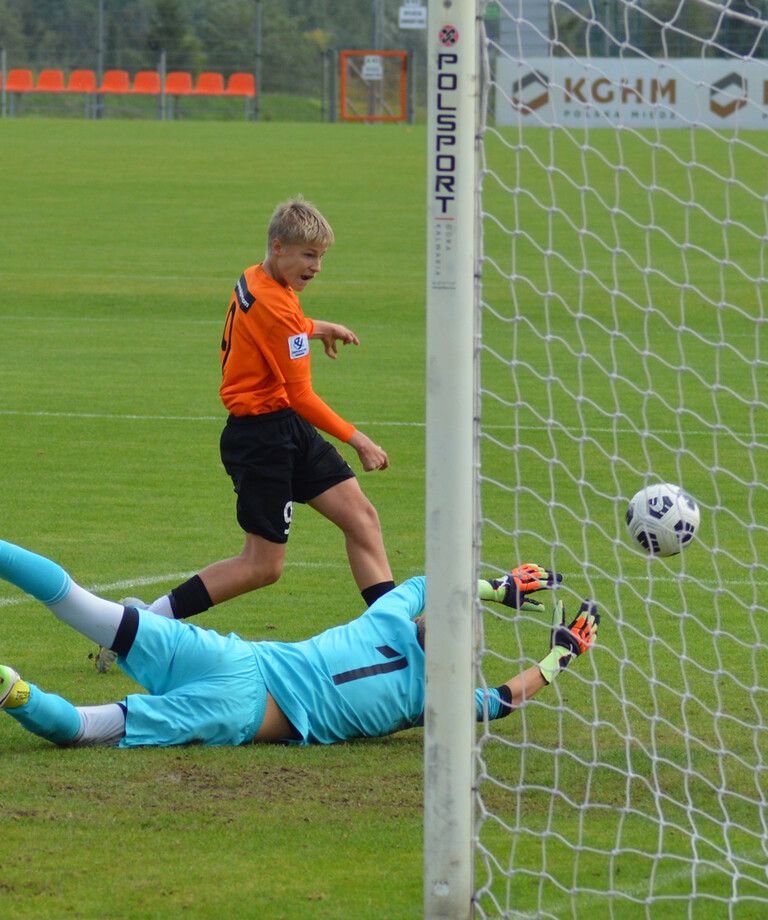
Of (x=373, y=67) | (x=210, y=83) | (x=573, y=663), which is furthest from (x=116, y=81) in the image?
(x=573, y=663)

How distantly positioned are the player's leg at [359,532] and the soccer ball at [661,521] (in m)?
1.10

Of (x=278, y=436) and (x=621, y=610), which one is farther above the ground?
(x=278, y=436)

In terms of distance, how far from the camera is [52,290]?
61.6 ft

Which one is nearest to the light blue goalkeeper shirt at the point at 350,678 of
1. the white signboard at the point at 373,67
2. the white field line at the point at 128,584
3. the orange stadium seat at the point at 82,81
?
the white field line at the point at 128,584

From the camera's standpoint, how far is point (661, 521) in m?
5.44

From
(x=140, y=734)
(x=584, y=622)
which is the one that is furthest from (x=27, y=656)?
(x=584, y=622)

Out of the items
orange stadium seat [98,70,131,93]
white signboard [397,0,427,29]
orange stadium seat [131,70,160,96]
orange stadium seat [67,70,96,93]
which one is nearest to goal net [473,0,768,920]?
white signboard [397,0,427,29]

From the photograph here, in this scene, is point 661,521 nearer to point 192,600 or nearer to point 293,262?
point 293,262

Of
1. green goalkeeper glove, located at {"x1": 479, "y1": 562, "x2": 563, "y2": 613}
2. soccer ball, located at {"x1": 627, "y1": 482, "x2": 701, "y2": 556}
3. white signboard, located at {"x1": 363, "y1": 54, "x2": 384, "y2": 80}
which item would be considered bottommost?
green goalkeeper glove, located at {"x1": 479, "y1": 562, "x2": 563, "y2": 613}

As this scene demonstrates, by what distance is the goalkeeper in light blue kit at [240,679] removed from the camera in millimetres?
4926

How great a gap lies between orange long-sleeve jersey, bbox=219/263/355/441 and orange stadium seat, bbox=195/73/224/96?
146 feet

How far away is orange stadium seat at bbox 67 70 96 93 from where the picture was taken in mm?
48375

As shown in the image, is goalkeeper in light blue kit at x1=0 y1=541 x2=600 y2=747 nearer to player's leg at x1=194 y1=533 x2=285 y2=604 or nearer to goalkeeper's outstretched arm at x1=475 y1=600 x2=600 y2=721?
goalkeeper's outstretched arm at x1=475 y1=600 x2=600 y2=721

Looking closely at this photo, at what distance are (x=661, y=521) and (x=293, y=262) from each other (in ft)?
5.43
